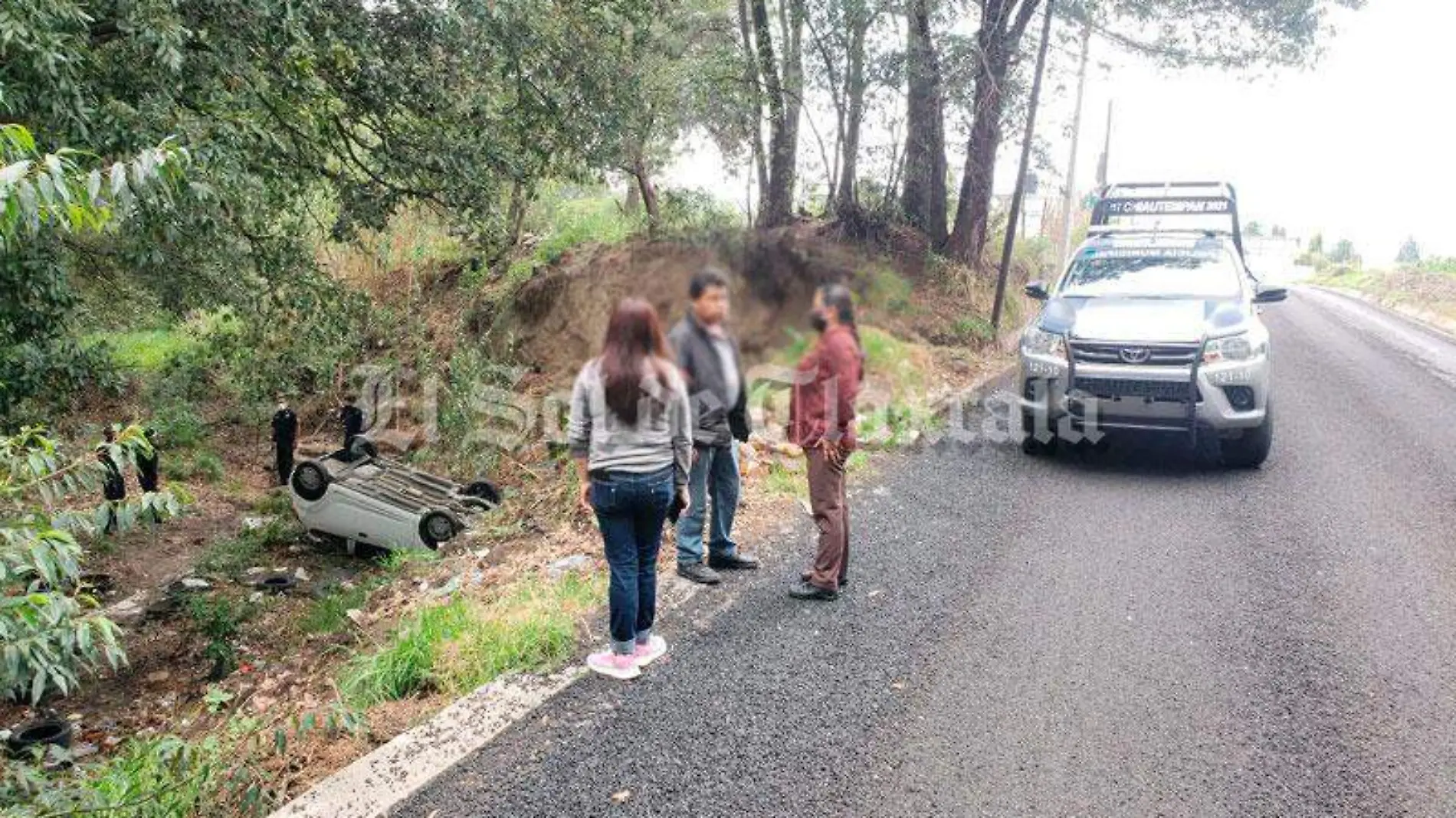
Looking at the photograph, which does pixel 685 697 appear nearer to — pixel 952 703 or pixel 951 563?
pixel 952 703

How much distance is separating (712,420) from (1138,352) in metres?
4.26

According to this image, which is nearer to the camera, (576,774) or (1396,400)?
(576,774)

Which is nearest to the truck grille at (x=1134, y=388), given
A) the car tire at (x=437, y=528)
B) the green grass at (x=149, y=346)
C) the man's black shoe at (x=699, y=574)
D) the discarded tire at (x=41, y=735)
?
the man's black shoe at (x=699, y=574)

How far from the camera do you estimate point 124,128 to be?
5340mm

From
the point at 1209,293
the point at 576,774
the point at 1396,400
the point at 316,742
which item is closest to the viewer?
the point at 576,774

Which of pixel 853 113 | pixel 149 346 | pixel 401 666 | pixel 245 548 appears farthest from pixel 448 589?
pixel 149 346

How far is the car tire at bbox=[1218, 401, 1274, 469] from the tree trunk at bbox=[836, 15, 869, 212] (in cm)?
681

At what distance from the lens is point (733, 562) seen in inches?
220

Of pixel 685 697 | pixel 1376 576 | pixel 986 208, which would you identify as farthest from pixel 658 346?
pixel 986 208

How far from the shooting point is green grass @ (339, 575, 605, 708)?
13.8 feet

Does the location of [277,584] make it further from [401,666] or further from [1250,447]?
[1250,447]

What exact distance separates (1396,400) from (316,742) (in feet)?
39.1

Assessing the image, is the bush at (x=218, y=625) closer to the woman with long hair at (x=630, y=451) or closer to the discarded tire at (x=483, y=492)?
the discarded tire at (x=483, y=492)

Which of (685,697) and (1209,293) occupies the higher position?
(1209,293)
